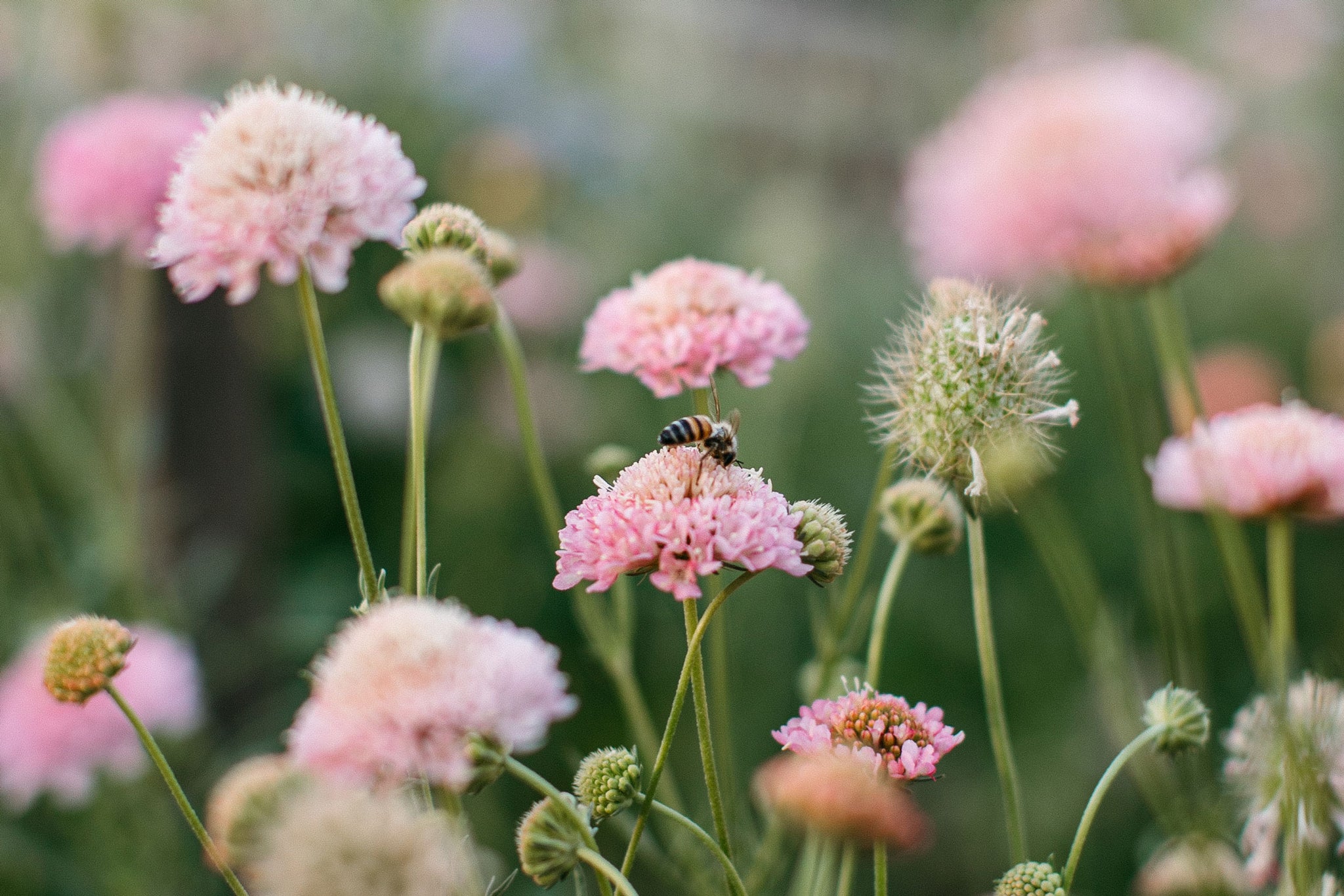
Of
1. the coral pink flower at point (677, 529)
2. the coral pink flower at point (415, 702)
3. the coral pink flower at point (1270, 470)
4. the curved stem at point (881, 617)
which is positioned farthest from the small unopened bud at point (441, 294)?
the coral pink flower at point (1270, 470)

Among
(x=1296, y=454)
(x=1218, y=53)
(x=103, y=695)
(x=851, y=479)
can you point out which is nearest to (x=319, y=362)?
(x=1296, y=454)

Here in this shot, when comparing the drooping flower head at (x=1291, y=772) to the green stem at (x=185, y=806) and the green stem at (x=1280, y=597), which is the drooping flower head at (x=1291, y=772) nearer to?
the green stem at (x=1280, y=597)

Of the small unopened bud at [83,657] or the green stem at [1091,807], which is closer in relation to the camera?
the green stem at [1091,807]

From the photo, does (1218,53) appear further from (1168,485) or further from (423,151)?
(1168,485)

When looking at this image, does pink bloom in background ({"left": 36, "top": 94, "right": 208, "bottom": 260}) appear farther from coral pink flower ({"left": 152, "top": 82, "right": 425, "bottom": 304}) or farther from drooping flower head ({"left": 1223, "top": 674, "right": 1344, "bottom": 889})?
drooping flower head ({"left": 1223, "top": 674, "right": 1344, "bottom": 889})

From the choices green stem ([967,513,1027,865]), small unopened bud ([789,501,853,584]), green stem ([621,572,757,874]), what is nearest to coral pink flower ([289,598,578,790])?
green stem ([621,572,757,874])

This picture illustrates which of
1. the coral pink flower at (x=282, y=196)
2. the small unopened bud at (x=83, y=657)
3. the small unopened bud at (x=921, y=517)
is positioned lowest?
the small unopened bud at (x=83, y=657)

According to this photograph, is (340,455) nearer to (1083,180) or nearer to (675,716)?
(675,716)
